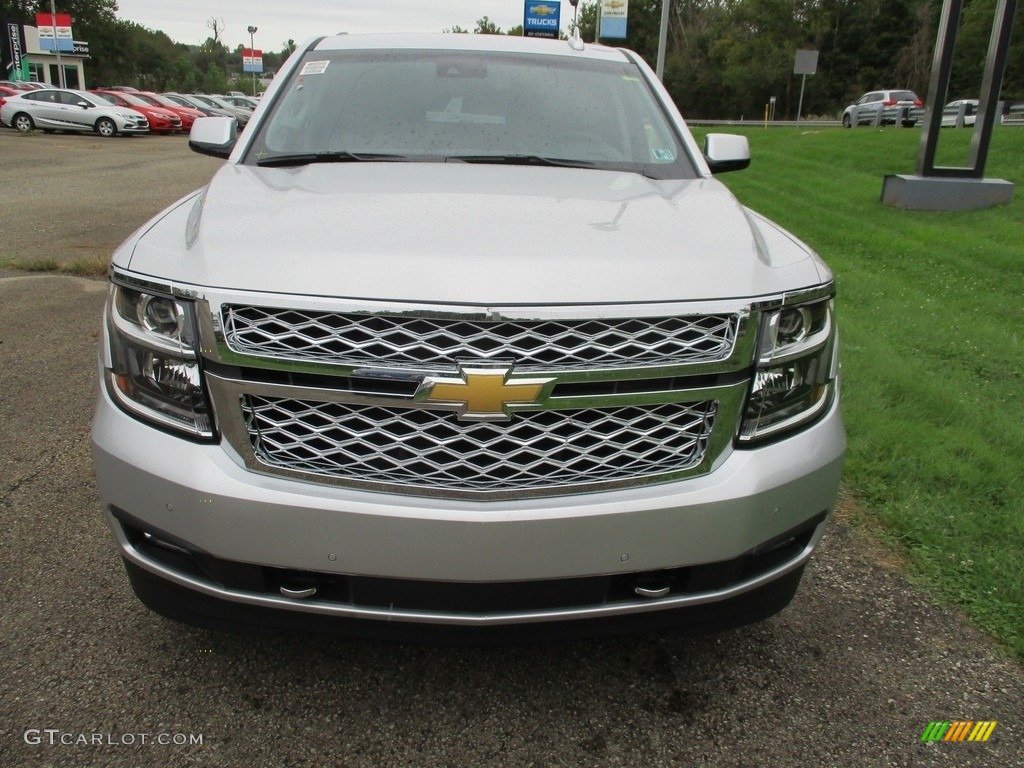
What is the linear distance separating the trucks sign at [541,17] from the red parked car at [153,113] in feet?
59.4

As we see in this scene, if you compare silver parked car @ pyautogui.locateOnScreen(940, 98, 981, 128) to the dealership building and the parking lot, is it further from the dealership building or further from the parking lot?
the dealership building

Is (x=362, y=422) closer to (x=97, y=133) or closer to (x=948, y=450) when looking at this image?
(x=948, y=450)

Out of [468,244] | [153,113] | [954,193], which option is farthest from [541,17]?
[468,244]

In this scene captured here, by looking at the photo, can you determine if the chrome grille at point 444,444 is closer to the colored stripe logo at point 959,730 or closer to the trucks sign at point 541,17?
the colored stripe logo at point 959,730

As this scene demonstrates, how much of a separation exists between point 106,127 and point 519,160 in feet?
106

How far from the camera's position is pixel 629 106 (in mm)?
3549

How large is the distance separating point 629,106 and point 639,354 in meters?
1.94

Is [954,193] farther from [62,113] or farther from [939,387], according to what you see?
[62,113]

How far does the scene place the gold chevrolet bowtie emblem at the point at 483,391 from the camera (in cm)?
186

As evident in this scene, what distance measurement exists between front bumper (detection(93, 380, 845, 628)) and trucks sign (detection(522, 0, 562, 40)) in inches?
1744

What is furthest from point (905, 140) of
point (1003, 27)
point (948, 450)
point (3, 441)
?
point (3, 441)

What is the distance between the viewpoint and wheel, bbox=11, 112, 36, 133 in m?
30.6

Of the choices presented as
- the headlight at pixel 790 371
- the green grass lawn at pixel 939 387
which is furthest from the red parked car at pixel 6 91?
the headlight at pixel 790 371

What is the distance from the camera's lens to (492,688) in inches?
94.6
